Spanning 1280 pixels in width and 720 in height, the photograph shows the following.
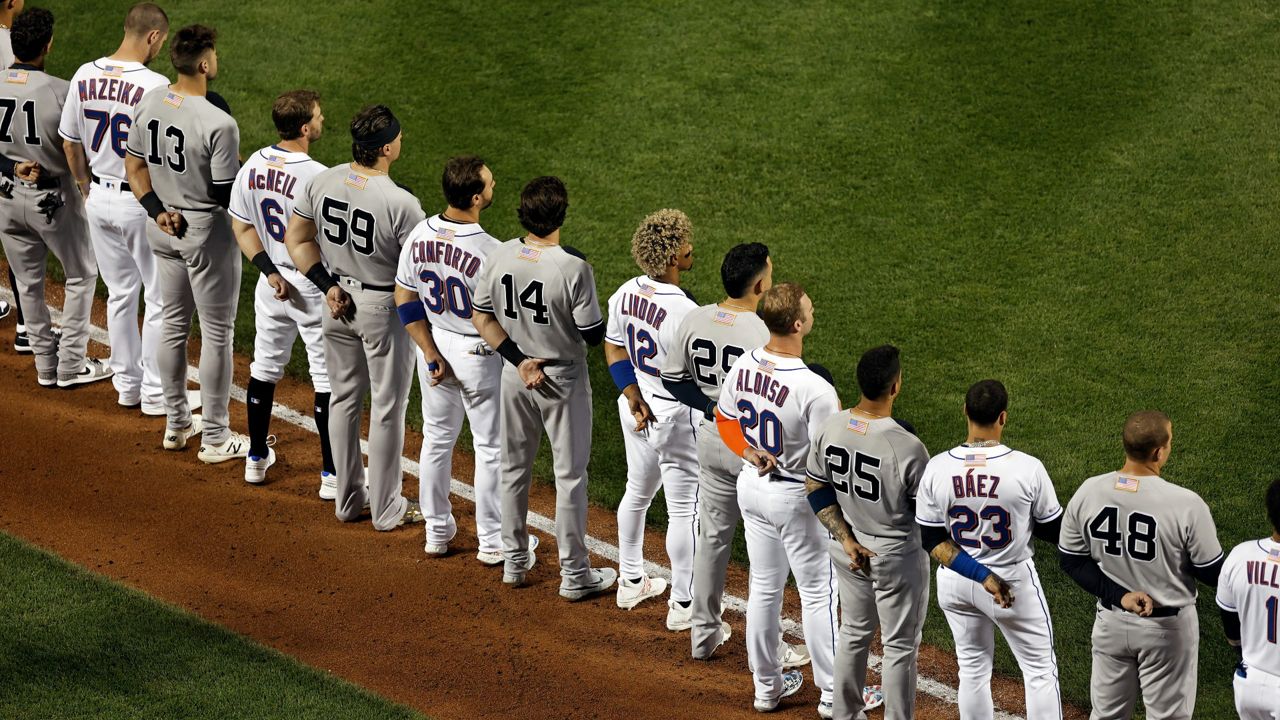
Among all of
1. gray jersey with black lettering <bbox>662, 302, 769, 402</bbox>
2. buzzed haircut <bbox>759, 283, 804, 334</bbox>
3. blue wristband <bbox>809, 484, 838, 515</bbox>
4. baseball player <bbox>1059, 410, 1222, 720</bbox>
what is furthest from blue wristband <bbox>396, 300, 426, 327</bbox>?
baseball player <bbox>1059, 410, 1222, 720</bbox>

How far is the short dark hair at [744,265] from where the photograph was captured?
5352mm

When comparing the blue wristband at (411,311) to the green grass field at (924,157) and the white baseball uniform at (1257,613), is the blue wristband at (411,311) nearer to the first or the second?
the green grass field at (924,157)

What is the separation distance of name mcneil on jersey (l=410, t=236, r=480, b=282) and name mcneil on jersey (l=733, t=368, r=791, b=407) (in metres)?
1.42

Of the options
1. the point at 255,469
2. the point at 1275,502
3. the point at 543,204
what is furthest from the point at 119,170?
the point at 1275,502

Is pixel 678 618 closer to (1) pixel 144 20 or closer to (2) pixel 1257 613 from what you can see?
(2) pixel 1257 613

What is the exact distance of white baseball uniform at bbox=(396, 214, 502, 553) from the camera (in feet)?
20.0

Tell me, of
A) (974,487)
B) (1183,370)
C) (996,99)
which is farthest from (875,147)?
(974,487)

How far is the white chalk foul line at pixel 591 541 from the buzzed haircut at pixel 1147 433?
4.37 ft

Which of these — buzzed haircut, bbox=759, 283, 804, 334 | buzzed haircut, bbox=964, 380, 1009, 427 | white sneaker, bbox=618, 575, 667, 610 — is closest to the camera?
buzzed haircut, bbox=964, 380, 1009, 427

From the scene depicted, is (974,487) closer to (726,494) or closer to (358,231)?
(726,494)

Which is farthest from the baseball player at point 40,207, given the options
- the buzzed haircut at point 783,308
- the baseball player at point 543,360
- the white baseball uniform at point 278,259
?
the buzzed haircut at point 783,308

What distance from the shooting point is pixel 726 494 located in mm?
5711

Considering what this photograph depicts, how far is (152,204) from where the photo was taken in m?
7.02

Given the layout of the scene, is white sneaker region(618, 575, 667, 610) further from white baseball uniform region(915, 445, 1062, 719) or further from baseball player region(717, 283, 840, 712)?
white baseball uniform region(915, 445, 1062, 719)
